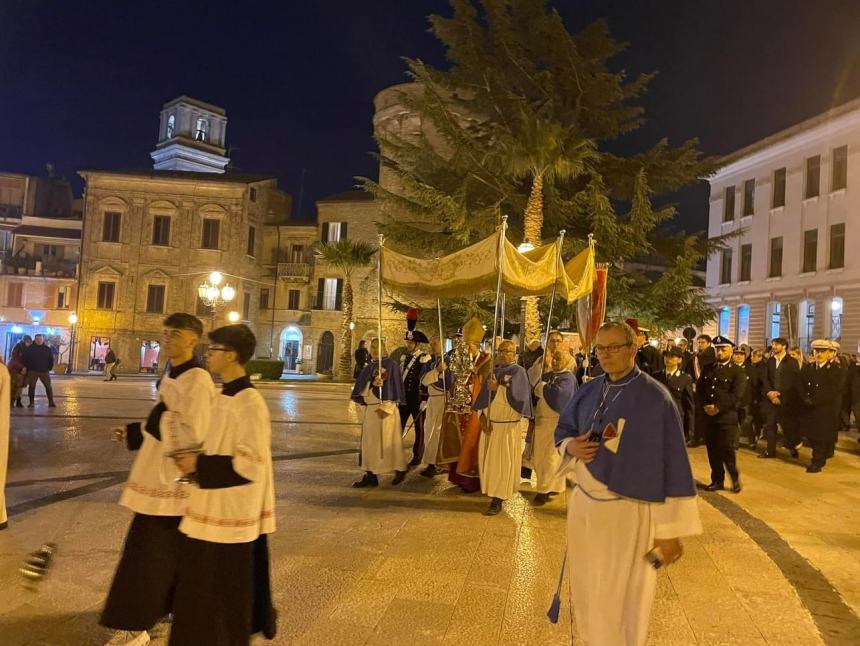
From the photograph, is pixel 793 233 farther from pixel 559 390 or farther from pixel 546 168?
pixel 559 390

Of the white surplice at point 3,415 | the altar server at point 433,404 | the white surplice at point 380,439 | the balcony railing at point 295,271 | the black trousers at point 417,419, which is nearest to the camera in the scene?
the white surplice at point 3,415

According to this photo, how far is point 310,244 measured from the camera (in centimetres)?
4931

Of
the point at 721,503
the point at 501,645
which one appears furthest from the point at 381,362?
the point at 501,645

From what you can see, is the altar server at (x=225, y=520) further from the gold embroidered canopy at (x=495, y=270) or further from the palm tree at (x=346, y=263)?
the palm tree at (x=346, y=263)

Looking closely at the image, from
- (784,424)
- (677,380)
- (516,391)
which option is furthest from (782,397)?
(516,391)

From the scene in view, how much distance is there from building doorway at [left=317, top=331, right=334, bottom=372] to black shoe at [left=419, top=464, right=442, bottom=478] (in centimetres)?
3883

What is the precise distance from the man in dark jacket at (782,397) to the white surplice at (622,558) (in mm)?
9718

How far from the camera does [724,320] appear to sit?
3769 centimetres

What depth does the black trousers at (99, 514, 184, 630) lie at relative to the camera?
3.69m

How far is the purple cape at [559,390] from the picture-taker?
27.2 ft

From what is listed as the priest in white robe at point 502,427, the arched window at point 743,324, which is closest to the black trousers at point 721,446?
the priest in white robe at point 502,427

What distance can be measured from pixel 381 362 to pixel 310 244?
4142 centimetres

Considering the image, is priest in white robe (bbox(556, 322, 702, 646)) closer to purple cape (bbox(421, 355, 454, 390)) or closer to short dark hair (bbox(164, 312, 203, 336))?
short dark hair (bbox(164, 312, 203, 336))

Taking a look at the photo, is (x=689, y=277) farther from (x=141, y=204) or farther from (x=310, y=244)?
(x=141, y=204)
